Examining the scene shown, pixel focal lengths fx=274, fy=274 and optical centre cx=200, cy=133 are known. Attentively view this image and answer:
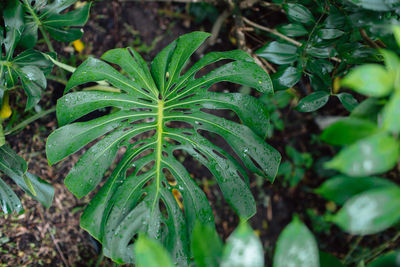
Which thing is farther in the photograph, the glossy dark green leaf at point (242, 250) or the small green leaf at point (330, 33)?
the small green leaf at point (330, 33)

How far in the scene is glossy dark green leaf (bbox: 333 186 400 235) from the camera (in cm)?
44

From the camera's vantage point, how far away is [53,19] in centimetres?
115

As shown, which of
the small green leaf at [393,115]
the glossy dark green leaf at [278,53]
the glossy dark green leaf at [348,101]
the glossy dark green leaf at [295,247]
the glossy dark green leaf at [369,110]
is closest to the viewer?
the small green leaf at [393,115]

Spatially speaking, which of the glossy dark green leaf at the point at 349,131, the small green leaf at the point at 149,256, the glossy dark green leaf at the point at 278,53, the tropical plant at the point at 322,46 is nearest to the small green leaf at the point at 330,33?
the tropical plant at the point at 322,46

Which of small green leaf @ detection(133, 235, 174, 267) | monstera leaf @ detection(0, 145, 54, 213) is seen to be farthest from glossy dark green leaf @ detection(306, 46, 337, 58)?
monstera leaf @ detection(0, 145, 54, 213)

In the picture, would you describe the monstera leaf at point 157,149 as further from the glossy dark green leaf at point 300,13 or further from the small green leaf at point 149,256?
the small green leaf at point 149,256

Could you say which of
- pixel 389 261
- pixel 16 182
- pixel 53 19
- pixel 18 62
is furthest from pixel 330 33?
pixel 16 182

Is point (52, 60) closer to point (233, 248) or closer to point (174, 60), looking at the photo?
point (174, 60)

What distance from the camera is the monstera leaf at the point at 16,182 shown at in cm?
101

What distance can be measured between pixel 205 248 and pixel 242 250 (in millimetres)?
83

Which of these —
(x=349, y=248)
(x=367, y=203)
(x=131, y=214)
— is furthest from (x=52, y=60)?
(x=349, y=248)

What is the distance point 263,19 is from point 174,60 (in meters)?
0.99

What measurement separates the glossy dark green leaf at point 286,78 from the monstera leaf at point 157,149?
17 cm

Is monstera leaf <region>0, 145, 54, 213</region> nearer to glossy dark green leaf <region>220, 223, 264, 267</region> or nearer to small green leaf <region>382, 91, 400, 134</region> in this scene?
glossy dark green leaf <region>220, 223, 264, 267</region>
